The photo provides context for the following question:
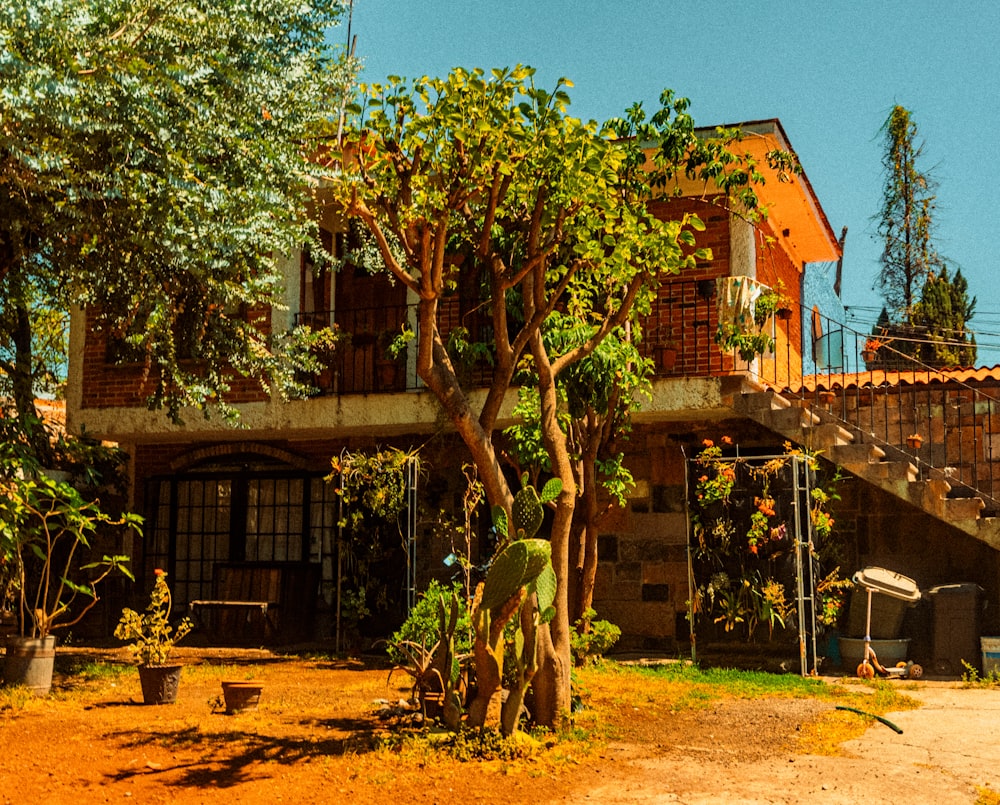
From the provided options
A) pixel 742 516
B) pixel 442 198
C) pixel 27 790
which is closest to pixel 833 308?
pixel 742 516

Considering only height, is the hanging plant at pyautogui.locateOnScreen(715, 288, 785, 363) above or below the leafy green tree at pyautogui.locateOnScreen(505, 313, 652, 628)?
above

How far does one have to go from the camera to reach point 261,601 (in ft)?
45.3

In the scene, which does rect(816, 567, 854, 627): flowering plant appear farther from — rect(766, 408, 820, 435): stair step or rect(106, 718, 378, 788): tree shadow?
rect(106, 718, 378, 788): tree shadow

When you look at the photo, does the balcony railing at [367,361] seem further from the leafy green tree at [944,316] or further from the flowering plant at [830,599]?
the leafy green tree at [944,316]

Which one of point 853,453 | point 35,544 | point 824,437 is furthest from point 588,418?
point 35,544

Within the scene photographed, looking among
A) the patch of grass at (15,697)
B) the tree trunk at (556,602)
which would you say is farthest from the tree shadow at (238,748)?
the patch of grass at (15,697)

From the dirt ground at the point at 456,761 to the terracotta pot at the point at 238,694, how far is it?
0.10 metres

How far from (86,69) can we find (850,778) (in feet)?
21.1

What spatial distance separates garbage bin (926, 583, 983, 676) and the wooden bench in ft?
24.3

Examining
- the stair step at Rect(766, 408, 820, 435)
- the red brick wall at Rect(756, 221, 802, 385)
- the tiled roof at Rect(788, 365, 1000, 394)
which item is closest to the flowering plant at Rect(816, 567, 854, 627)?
the stair step at Rect(766, 408, 820, 435)

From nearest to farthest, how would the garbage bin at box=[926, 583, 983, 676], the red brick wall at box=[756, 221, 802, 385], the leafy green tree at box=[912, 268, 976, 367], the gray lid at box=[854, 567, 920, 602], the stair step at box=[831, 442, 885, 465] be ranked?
1. the garbage bin at box=[926, 583, 983, 676]
2. the gray lid at box=[854, 567, 920, 602]
3. the stair step at box=[831, 442, 885, 465]
4. the red brick wall at box=[756, 221, 802, 385]
5. the leafy green tree at box=[912, 268, 976, 367]

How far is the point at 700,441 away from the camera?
1255 centimetres

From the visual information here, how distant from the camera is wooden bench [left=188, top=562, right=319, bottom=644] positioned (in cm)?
1361

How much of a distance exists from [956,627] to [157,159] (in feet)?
26.2
